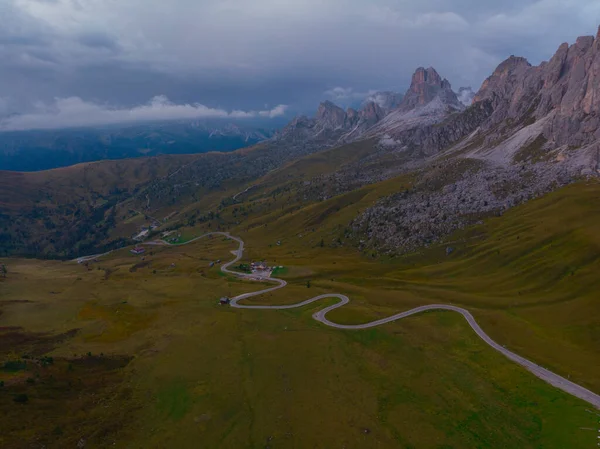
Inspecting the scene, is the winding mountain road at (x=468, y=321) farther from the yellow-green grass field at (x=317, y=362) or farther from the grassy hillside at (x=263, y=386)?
the grassy hillside at (x=263, y=386)

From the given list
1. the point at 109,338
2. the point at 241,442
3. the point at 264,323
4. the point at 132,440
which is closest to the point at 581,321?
the point at 264,323

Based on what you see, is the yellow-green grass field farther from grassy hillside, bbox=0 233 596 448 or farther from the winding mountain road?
the winding mountain road

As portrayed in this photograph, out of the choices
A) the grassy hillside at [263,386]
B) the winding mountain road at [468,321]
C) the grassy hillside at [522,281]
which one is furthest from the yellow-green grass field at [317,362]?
the winding mountain road at [468,321]

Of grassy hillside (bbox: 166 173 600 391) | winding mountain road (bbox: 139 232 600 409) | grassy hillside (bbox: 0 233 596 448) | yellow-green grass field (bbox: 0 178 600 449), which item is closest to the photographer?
grassy hillside (bbox: 0 233 596 448)

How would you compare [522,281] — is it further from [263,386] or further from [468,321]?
[263,386]

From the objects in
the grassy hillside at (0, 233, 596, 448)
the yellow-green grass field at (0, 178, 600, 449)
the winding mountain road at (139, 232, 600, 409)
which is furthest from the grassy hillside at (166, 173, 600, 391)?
the grassy hillside at (0, 233, 596, 448)

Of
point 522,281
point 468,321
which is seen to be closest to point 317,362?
point 468,321
